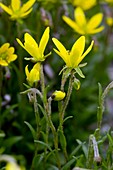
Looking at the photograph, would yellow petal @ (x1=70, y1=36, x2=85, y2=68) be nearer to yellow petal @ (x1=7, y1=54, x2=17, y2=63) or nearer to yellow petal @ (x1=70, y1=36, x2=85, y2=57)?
yellow petal @ (x1=70, y1=36, x2=85, y2=57)

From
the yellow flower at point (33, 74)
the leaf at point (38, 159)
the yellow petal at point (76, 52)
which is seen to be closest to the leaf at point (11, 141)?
the leaf at point (38, 159)

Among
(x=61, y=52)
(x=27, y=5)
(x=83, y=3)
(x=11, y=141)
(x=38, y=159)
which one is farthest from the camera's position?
(x=83, y=3)

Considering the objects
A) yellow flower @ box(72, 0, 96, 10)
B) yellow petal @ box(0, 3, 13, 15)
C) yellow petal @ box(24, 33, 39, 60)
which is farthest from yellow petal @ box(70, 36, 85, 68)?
yellow flower @ box(72, 0, 96, 10)

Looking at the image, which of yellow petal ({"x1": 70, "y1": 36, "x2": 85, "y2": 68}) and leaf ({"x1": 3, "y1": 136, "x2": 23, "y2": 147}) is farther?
leaf ({"x1": 3, "y1": 136, "x2": 23, "y2": 147})

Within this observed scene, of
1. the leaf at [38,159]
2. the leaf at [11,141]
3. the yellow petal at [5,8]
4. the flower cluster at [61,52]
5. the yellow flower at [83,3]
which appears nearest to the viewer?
the flower cluster at [61,52]

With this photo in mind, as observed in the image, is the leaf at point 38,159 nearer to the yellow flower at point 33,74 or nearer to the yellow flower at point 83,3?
the yellow flower at point 33,74

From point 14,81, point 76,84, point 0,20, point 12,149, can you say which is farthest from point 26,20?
point 76,84

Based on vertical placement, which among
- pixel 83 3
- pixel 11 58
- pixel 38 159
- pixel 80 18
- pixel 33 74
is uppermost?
pixel 83 3

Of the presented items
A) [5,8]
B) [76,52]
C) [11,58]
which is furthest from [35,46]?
[5,8]

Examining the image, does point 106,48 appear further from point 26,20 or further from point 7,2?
point 7,2

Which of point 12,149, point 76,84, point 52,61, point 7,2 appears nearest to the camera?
point 76,84

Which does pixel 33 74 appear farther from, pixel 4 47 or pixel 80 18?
pixel 80 18
